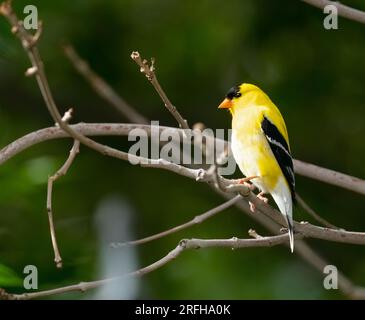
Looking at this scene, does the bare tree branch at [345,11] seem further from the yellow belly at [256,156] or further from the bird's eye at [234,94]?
the bird's eye at [234,94]

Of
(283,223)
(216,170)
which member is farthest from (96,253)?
(216,170)

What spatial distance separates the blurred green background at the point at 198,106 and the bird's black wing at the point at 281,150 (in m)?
2.68

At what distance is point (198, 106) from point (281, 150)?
122 inches

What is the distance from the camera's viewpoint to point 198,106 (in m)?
7.57

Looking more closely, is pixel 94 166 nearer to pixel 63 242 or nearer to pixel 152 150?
pixel 63 242

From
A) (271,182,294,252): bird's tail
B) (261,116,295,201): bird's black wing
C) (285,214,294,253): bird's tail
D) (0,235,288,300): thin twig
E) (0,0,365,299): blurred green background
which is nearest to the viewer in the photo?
(0,235,288,300): thin twig

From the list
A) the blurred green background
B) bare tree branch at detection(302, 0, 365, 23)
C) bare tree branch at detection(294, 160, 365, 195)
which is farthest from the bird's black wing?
the blurred green background

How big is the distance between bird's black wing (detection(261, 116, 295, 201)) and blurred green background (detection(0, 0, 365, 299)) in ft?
8.80

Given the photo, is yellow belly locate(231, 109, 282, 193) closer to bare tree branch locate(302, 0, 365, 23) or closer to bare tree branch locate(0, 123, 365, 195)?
bare tree branch locate(0, 123, 365, 195)

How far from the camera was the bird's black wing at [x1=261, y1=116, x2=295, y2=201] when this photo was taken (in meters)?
4.51

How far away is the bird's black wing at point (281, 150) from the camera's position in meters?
4.51

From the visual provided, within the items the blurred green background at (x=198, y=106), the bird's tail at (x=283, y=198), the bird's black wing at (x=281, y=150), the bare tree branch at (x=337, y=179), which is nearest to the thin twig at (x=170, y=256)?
the bird's tail at (x=283, y=198)

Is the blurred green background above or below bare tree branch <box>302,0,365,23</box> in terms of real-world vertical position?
above

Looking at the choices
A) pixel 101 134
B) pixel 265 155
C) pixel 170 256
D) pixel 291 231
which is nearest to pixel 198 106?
pixel 265 155
